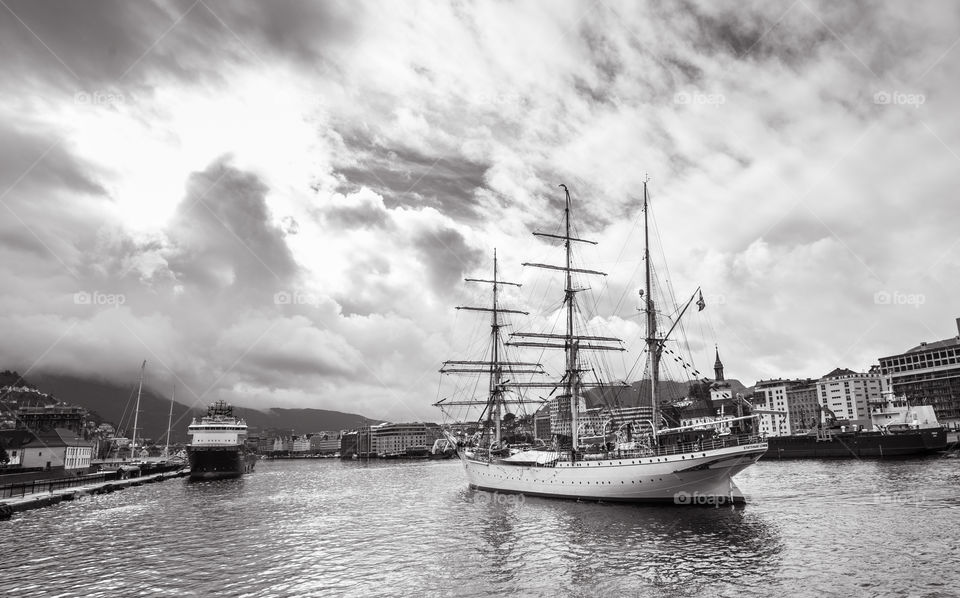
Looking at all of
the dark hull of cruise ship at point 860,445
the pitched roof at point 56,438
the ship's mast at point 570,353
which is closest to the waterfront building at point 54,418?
the pitched roof at point 56,438

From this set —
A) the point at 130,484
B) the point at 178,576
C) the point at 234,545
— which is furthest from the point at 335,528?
the point at 130,484

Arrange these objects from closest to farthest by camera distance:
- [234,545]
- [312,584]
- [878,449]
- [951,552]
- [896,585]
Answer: [896,585]
[312,584]
[951,552]
[234,545]
[878,449]

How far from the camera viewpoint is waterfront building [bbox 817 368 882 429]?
179375 mm

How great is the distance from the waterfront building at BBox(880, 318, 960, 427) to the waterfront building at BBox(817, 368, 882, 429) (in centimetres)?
1182

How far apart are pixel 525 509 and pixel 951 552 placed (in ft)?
88.9

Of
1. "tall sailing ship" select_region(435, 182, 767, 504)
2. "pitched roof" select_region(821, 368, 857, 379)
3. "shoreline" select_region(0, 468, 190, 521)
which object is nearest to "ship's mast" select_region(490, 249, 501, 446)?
"tall sailing ship" select_region(435, 182, 767, 504)

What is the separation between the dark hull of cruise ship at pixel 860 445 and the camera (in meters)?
94.5

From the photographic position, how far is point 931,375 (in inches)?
6019

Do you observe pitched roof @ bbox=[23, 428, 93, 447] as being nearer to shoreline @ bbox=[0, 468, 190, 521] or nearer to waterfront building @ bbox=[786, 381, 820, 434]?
shoreline @ bbox=[0, 468, 190, 521]

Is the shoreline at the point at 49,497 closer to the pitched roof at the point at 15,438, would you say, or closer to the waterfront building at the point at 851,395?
the pitched roof at the point at 15,438

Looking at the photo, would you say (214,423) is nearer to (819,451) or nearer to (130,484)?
(130,484)

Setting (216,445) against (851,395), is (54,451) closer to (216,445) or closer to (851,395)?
(216,445)

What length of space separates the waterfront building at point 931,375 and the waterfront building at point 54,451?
189939mm

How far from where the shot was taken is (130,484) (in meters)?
72.1
